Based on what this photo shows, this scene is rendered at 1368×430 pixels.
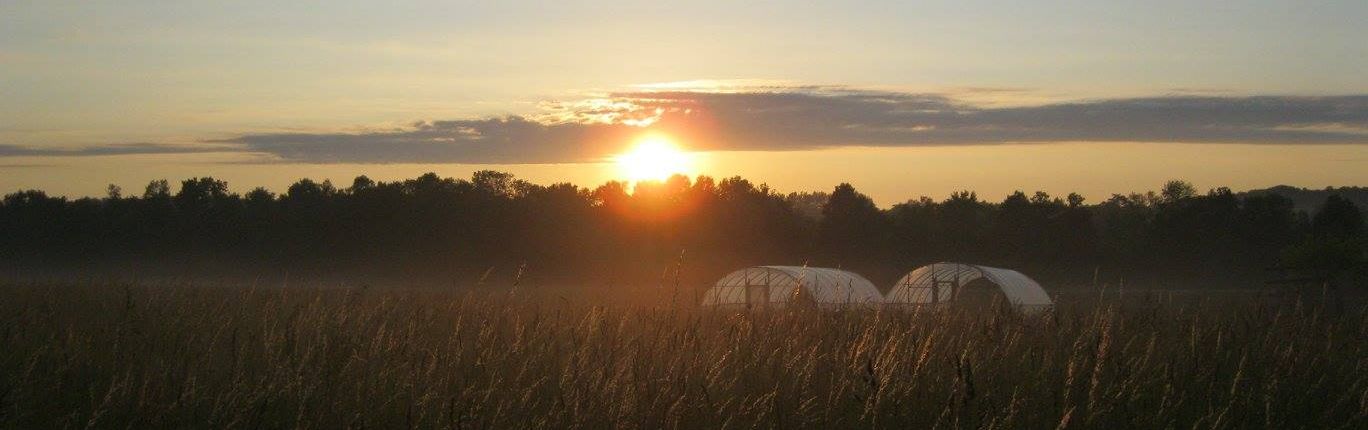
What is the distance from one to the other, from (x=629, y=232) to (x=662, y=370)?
65.6 meters

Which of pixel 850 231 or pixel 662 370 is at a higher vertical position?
pixel 662 370

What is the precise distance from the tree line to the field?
55852 mm

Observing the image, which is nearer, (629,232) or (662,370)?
(662,370)

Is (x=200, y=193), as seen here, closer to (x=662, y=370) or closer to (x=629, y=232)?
(x=629, y=232)

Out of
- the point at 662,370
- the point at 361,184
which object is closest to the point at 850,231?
the point at 361,184

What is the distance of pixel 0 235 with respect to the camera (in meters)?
62.8

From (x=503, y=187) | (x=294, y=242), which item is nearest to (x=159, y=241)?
(x=294, y=242)

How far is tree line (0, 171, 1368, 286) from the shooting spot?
214 feet

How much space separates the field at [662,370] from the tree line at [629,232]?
55852 mm

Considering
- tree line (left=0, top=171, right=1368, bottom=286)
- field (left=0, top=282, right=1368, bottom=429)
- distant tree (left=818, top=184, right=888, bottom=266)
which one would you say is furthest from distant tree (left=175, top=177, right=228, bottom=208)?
field (left=0, top=282, right=1368, bottom=429)

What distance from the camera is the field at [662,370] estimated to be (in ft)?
19.0

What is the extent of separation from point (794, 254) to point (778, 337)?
63.3m

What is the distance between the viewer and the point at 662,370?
6.71m

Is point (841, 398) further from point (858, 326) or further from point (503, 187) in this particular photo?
point (503, 187)
